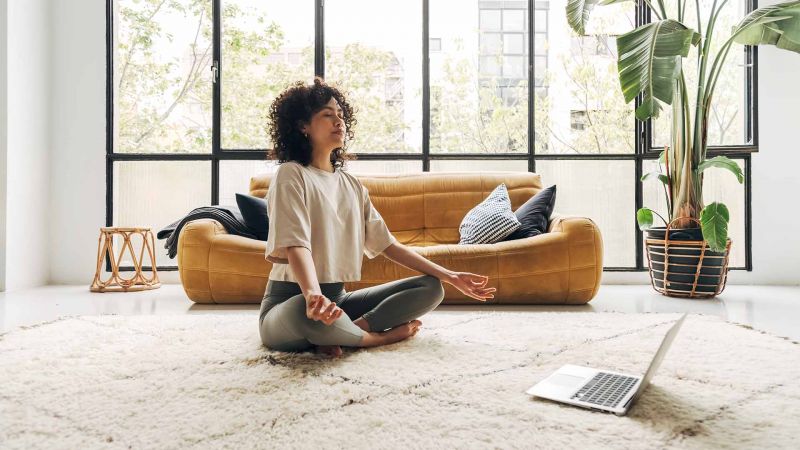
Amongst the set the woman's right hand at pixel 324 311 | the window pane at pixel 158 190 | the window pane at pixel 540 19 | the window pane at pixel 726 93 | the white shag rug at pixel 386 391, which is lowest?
the white shag rug at pixel 386 391

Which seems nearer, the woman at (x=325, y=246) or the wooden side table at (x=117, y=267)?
the woman at (x=325, y=246)

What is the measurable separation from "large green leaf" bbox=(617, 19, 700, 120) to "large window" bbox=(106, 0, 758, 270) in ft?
3.72

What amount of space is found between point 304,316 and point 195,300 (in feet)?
5.83

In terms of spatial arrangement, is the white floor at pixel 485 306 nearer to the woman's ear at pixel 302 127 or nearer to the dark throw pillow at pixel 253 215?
the dark throw pillow at pixel 253 215

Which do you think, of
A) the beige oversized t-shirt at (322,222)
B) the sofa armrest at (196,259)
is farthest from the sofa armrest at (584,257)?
the sofa armrest at (196,259)

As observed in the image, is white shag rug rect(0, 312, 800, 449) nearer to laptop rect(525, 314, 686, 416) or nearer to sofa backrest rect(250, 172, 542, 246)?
laptop rect(525, 314, 686, 416)

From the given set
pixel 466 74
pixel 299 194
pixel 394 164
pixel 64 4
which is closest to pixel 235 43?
pixel 64 4

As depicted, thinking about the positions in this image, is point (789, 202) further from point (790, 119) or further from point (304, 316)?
point (304, 316)

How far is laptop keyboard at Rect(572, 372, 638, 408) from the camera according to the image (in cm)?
130

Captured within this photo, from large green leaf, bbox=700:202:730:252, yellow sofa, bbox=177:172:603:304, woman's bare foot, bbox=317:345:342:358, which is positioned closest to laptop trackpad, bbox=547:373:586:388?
woman's bare foot, bbox=317:345:342:358

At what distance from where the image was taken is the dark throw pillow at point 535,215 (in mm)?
3322

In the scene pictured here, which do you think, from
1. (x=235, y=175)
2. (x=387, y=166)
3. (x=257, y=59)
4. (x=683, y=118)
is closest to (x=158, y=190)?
(x=235, y=175)

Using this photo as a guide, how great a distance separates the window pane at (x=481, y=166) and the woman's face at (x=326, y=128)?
2623 millimetres

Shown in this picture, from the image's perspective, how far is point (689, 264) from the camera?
3400 millimetres
